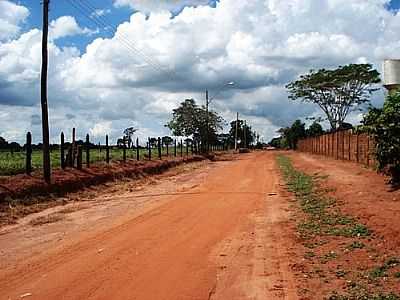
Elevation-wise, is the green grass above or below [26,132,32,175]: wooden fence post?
below

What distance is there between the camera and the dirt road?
7.77 metres

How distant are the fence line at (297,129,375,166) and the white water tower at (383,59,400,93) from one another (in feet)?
9.57

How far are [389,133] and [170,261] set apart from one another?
9.27 metres

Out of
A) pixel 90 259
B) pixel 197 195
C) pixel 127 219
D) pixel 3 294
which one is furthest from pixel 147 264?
pixel 197 195

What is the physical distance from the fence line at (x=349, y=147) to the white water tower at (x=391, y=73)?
2.92 meters

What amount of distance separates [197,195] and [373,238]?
10094 millimetres

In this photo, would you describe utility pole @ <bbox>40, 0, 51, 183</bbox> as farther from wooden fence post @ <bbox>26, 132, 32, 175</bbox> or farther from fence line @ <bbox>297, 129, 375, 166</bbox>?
fence line @ <bbox>297, 129, 375, 166</bbox>

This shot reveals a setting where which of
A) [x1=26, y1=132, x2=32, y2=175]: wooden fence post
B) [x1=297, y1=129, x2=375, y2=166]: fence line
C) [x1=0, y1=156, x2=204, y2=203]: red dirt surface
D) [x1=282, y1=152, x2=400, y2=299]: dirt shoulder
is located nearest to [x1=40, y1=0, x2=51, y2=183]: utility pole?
[x1=26, y1=132, x2=32, y2=175]: wooden fence post

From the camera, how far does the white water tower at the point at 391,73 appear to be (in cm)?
2802

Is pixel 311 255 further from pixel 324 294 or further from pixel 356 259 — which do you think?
pixel 324 294

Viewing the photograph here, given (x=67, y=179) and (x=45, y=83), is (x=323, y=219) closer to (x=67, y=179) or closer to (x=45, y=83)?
(x=67, y=179)

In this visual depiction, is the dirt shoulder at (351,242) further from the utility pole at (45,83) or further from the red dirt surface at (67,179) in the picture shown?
the utility pole at (45,83)

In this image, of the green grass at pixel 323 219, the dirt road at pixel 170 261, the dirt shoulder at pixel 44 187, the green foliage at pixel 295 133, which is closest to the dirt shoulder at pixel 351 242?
the green grass at pixel 323 219

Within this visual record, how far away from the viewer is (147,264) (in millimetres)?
9289
